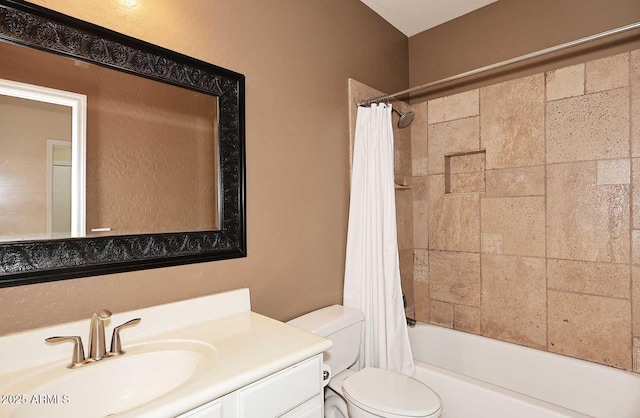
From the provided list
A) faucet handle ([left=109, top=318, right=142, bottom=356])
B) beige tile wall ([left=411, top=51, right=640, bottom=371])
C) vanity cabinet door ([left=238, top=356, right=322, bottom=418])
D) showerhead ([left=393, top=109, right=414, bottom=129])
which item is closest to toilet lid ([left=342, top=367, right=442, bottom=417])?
vanity cabinet door ([left=238, top=356, right=322, bottom=418])

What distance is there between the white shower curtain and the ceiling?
0.82 meters

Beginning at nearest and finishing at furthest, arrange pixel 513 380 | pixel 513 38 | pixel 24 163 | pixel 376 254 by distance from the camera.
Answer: pixel 24 163 < pixel 376 254 < pixel 513 380 < pixel 513 38

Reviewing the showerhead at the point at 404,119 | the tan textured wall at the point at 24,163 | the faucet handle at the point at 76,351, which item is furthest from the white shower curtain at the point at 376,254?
the tan textured wall at the point at 24,163

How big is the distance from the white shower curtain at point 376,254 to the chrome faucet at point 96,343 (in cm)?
125

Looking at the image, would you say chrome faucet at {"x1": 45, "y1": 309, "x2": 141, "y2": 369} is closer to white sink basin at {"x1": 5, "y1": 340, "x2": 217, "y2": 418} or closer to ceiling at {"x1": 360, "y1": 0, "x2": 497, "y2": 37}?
white sink basin at {"x1": 5, "y1": 340, "x2": 217, "y2": 418}

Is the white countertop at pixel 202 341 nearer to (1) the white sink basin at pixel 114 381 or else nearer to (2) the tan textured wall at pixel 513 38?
(1) the white sink basin at pixel 114 381

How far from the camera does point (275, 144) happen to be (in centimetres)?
167

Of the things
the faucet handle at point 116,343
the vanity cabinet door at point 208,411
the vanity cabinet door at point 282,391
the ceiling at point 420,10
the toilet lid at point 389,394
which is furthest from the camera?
the ceiling at point 420,10

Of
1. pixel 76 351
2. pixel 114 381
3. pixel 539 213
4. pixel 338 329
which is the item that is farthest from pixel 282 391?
pixel 539 213

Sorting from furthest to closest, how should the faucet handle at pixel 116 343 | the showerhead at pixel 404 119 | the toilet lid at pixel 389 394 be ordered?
the showerhead at pixel 404 119
the toilet lid at pixel 389 394
the faucet handle at pixel 116 343

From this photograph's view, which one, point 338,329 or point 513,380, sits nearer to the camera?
point 338,329

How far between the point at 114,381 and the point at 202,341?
27cm

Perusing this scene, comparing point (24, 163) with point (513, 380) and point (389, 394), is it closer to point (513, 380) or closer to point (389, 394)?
point (389, 394)

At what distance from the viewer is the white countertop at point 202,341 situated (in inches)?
32.9
